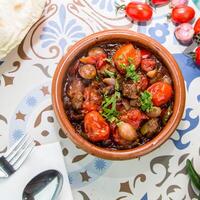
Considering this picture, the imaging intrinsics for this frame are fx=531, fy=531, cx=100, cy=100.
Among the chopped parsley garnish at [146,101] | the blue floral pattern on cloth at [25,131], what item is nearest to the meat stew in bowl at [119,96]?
the chopped parsley garnish at [146,101]

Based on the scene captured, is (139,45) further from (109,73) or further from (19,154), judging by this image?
(19,154)

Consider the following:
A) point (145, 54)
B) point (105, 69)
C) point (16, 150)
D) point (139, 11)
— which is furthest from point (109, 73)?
point (16, 150)

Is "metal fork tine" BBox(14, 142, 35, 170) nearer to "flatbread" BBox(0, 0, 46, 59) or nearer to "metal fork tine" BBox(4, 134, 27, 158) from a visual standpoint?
"metal fork tine" BBox(4, 134, 27, 158)

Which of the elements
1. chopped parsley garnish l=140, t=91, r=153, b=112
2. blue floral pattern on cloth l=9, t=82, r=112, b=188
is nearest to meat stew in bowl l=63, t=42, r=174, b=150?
chopped parsley garnish l=140, t=91, r=153, b=112

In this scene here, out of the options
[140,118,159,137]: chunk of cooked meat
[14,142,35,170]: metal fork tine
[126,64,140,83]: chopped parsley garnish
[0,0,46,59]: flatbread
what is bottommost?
[140,118,159,137]: chunk of cooked meat

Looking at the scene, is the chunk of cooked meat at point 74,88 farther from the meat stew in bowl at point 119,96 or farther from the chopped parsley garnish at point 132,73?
the chopped parsley garnish at point 132,73

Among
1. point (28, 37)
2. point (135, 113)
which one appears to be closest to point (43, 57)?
point (28, 37)
